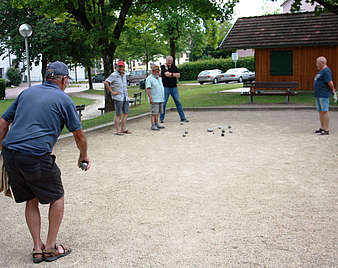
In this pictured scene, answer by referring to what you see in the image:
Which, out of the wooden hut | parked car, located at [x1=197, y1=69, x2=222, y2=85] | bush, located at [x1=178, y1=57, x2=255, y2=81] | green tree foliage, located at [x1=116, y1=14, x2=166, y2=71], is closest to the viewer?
the wooden hut

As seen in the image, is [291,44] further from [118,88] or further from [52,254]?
[52,254]

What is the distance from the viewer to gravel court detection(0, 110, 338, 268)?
162 inches

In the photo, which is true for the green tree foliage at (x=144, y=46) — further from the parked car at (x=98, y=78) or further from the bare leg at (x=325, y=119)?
the bare leg at (x=325, y=119)

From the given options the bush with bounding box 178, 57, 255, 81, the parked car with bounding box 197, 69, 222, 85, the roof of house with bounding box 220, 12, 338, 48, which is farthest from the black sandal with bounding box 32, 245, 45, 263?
the bush with bounding box 178, 57, 255, 81

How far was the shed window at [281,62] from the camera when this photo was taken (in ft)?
82.3

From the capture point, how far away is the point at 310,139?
1016cm

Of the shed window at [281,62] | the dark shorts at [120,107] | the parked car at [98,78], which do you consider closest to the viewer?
the dark shorts at [120,107]

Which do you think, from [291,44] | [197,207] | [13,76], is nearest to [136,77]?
[13,76]

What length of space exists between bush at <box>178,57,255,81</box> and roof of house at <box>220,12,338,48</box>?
2745cm

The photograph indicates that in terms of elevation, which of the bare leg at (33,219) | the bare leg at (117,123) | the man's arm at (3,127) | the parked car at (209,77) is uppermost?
the parked car at (209,77)

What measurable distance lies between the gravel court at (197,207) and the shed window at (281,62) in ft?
51.1

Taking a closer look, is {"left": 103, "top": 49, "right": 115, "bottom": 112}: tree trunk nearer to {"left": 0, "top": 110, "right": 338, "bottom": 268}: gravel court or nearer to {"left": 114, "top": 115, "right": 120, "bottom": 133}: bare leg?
{"left": 114, "top": 115, "right": 120, "bottom": 133}: bare leg

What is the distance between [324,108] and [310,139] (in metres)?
0.92

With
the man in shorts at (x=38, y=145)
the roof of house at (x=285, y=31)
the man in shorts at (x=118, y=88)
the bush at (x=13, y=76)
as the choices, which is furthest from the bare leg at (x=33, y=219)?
the bush at (x=13, y=76)
